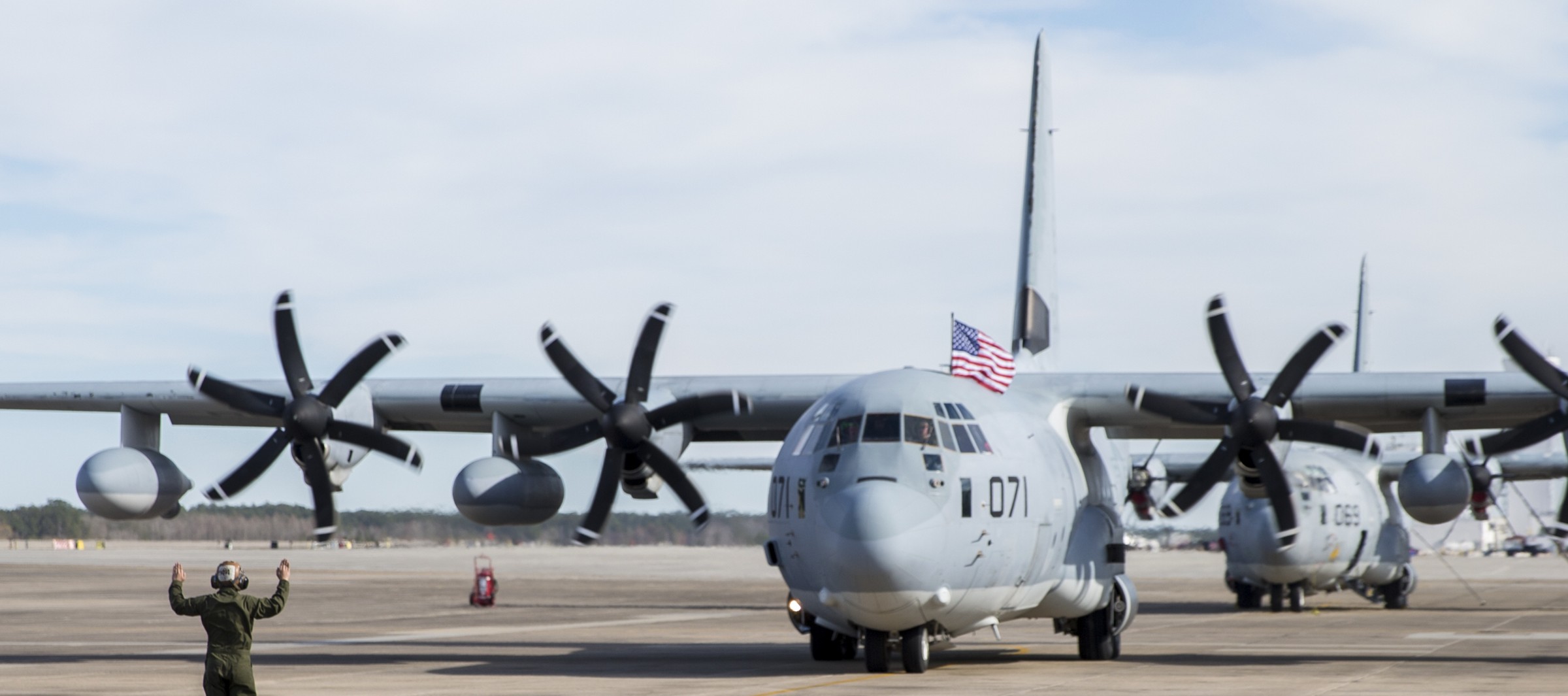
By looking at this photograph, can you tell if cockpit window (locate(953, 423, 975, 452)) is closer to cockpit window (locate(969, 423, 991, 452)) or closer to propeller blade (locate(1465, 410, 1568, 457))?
cockpit window (locate(969, 423, 991, 452))

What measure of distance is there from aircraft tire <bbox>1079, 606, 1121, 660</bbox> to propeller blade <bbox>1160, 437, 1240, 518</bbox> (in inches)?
71.1

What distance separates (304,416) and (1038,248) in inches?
498

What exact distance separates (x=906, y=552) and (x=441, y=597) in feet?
107

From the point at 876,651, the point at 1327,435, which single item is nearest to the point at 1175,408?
the point at 1327,435

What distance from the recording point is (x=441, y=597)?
4747 centimetres

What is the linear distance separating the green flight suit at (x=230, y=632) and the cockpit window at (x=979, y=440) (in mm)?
8800

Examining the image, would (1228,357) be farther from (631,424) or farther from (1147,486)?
(1147,486)

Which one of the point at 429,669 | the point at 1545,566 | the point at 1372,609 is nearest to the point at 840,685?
the point at 429,669

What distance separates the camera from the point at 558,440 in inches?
890

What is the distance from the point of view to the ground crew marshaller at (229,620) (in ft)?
40.4

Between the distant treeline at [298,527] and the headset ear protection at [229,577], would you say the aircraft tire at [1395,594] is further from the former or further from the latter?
the headset ear protection at [229,577]

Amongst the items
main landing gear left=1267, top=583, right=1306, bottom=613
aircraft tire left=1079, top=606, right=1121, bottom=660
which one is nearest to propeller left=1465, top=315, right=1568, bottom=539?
aircraft tire left=1079, top=606, right=1121, bottom=660

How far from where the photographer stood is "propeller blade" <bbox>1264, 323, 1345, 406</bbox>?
68.8 feet

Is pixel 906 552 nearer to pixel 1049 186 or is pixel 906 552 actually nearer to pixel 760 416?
pixel 760 416
